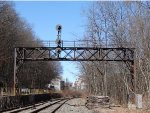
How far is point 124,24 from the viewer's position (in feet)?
166

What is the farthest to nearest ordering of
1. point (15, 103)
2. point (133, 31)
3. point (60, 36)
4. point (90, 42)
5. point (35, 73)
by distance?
point (35, 73)
point (90, 42)
point (60, 36)
point (15, 103)
point (133, 31)

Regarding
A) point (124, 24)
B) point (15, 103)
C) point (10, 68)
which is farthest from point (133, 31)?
point (10, 68)

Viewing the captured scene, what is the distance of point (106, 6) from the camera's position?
189 feet

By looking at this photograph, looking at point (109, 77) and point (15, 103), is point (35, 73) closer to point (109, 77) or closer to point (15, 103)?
point (109, 77)

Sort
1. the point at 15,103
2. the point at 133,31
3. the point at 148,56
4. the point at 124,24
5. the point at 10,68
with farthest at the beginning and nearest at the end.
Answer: the point at 10,68 < the point at 124,24 < the point at 15,103 < the point at 133,31 < the point at 148,56

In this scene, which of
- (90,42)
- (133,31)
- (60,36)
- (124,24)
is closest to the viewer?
(133,31)

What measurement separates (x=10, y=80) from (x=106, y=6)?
37826 mm

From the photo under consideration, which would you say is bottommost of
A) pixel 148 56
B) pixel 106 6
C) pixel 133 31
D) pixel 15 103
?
pixel 15 103

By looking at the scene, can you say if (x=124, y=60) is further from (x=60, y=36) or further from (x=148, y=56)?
(x=148, y=56)

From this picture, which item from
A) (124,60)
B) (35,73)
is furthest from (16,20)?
(124,60)

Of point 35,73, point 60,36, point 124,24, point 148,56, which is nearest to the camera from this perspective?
point 148,56

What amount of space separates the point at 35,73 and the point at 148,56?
80849 millimetres

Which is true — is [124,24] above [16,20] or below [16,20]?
below

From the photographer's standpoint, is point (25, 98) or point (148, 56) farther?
point (25, 98)
